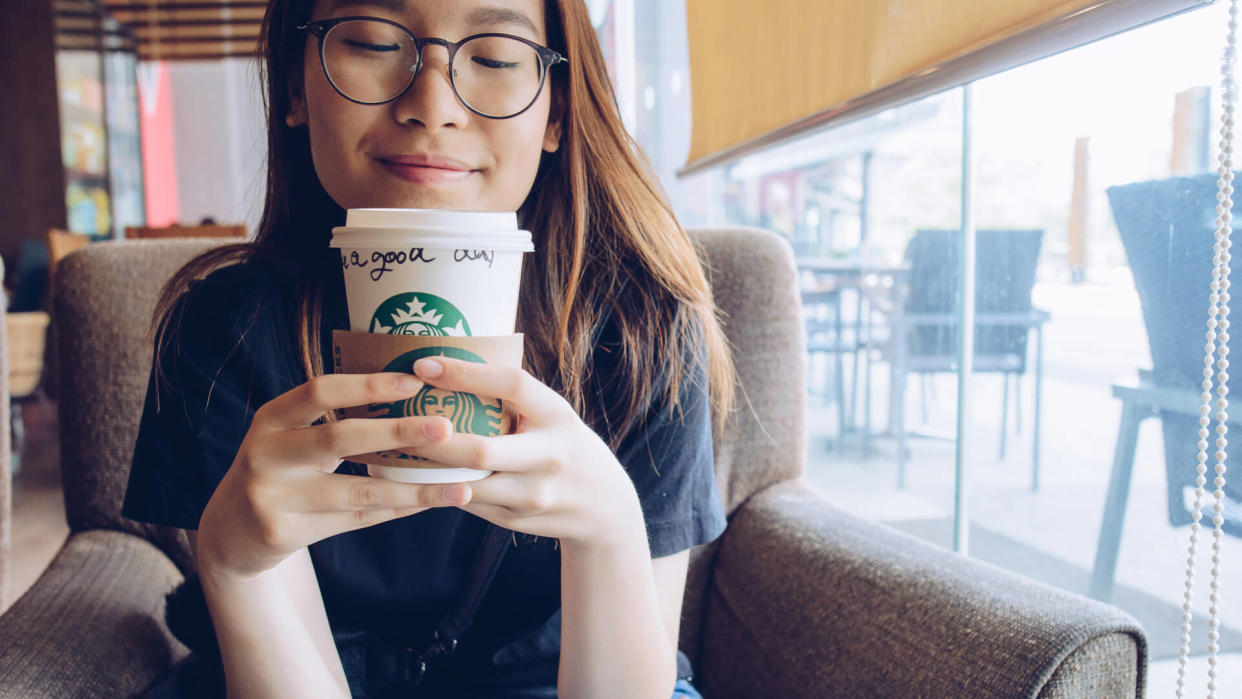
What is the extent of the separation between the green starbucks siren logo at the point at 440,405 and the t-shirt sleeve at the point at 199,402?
1.34ft

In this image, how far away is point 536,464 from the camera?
559 mm

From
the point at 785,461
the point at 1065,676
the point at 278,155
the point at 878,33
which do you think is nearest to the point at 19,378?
the point at 278,155

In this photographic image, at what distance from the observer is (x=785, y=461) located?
4.17 feet

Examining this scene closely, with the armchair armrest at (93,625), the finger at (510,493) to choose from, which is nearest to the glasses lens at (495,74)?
the finger at (510,493)

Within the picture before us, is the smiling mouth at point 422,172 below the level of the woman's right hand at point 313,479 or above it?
above

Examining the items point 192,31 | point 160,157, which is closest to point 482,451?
point 192,31

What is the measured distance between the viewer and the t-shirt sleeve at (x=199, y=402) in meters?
0.83

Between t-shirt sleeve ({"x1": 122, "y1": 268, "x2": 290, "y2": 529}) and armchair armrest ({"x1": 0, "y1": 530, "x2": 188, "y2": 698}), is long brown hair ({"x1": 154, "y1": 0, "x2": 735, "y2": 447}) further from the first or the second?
armchair armrest ({"x1": 0, "y1": 530, "x2": 188, "y2": 698})

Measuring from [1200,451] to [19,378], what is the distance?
171 inches

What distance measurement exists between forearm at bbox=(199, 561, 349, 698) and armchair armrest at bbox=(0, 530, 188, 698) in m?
0.20

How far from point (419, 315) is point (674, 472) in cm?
44

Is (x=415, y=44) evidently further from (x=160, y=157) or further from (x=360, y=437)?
(x=160, y=157)

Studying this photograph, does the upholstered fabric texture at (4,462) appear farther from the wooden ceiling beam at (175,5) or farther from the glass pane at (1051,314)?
the wooden ceiling beam at (175,5)

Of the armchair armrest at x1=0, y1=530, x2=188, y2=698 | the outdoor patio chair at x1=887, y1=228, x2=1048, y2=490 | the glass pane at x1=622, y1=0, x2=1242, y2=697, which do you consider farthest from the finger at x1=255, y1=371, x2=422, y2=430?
the outdoor patio chair at x1=887, y1=228, x2=1048, y2=490
